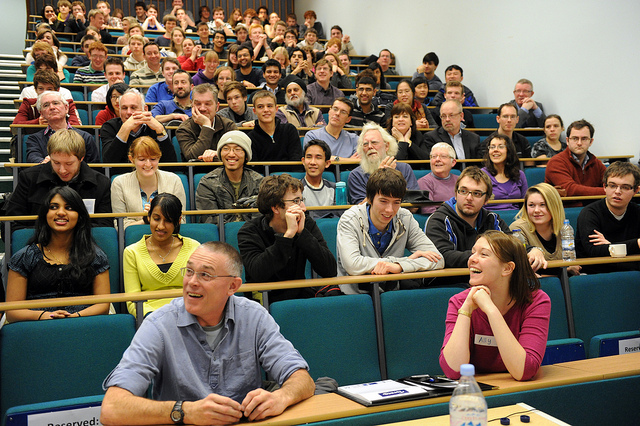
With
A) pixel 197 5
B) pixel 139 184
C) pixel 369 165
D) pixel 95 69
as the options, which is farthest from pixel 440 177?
pixel 197 5

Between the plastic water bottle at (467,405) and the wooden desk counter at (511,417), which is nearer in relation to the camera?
the plastic water bottle at (467,405)

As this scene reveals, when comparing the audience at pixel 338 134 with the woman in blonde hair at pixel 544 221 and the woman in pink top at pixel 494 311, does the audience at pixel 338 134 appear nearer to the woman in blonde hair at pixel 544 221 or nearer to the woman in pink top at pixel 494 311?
the woman in blonde hair at pixel 544 221

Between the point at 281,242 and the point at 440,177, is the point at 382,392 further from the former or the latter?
the point at 440,177

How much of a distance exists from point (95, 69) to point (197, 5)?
17.3 feet

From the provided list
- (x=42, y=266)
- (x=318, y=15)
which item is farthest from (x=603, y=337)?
(x=318, y=15)

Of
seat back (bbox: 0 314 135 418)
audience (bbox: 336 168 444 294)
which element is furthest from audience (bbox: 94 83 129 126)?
seat back (bbox: 0 314 135 418)

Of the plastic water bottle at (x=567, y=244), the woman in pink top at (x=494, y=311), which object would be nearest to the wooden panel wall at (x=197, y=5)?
the plastic water bottle at (x=567, y=244)

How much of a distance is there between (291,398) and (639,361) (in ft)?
3.34

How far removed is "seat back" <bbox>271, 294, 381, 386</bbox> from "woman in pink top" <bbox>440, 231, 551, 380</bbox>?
39 cm

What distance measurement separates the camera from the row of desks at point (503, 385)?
1.23m

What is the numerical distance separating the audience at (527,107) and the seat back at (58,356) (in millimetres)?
4283

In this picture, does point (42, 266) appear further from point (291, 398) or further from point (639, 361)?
point (639, 361)

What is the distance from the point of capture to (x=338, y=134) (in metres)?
4.22

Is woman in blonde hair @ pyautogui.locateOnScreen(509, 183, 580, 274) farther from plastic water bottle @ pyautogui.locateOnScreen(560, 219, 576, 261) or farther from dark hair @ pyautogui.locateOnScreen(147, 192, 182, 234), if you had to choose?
dark hair @ pyautogui.locateOnScreen(147, 192, 182, 234)
